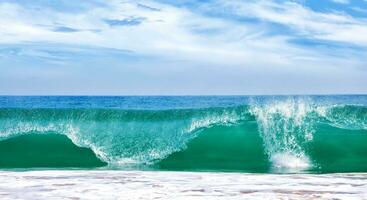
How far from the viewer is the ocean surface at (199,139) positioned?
11203 mm

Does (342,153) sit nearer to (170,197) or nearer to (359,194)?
(359,194)

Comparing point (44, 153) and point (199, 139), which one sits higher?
point (199, 139)

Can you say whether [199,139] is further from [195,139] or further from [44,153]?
[44,153]

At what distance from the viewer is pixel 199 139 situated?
42.3 ft

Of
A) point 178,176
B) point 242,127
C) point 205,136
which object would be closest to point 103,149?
point 205,136

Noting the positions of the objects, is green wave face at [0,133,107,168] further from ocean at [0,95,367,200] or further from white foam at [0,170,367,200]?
white foam at [0,170,367,200]

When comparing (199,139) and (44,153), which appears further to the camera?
(199,139)

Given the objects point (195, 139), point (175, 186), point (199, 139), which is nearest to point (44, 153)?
point (195, 139)

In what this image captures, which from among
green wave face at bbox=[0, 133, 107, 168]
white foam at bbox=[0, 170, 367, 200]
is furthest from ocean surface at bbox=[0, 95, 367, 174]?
white foam at bbox=[0, 170, 367, 200]

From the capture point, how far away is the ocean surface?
1120cm

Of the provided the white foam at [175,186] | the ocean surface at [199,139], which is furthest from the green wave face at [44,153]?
the white foam at [175,186]

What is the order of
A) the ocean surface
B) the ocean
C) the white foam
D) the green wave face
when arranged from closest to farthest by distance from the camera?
1. the white foam
2. the ocean
3. the ocean surface
4. the green wave face

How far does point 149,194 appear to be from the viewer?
190 inches

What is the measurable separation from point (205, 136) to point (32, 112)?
574 centimetres
